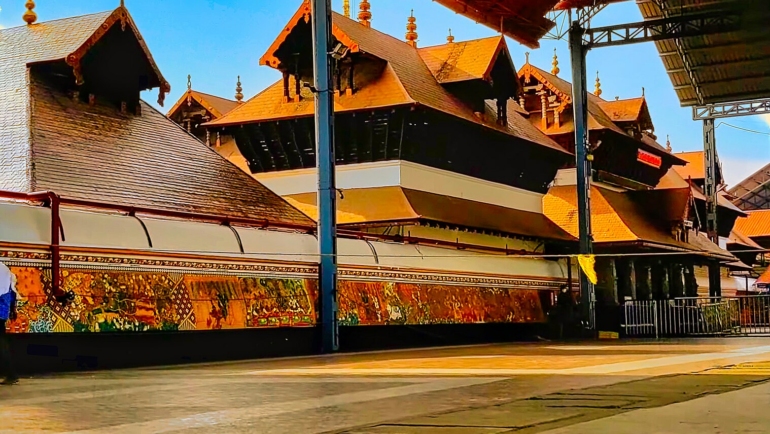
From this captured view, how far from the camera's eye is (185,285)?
1733 centimetres

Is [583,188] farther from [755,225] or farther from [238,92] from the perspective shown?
[755,225]

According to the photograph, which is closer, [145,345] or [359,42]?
[145,345]

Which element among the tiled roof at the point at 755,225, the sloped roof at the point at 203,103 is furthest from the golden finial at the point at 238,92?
the tiled roof at the point at 755,225

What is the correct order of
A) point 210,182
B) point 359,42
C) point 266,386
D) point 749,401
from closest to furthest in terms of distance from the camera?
1. point 749,401
2. point 266,386
3. point 210,182
4. point 359,42

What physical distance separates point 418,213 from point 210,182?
19.4 feet

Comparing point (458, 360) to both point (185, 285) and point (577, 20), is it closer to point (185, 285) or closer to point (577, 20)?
point (185, 285)

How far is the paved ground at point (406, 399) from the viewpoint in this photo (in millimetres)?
7176

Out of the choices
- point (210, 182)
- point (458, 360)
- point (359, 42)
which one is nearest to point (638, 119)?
point (359, 42)

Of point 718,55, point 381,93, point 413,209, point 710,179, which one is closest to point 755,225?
point 710,179

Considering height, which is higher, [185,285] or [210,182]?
[210,182]

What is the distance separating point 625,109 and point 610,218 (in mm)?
8119

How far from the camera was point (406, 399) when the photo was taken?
369 inches

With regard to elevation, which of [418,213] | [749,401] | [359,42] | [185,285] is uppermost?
[359,42]

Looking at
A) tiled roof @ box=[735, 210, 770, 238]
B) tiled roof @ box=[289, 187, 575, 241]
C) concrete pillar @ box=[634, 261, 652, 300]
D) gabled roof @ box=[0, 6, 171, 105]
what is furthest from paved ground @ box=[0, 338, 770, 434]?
tiled roof @ box=[735, 210, 770, 238]
